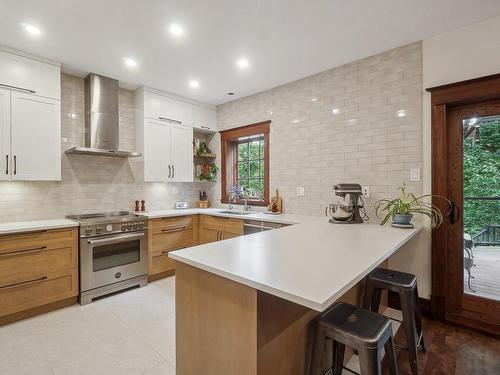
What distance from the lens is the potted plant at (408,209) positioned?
240cm

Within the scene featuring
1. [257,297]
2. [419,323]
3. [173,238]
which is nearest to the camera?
[257,297]

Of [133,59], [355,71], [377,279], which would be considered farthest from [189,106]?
[377,279]

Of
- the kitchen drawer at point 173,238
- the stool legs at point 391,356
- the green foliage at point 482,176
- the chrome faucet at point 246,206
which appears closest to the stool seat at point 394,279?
the stool legs at point 391,356

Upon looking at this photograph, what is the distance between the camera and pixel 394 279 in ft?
6.05

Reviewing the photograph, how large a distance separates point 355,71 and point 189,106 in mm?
2608

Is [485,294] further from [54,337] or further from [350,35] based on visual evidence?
[54,337]

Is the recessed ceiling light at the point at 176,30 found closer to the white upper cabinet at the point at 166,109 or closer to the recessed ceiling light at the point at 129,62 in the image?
the recessed ceiling light at the point at 129,62

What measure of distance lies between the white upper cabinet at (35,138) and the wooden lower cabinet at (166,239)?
130 cm

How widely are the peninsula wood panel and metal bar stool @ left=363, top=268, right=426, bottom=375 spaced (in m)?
1.18

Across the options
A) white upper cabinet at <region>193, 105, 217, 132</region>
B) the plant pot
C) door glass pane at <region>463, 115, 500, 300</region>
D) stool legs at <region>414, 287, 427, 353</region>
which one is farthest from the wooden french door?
white upper cabinet at <region>193, 105, 217, 132</region>

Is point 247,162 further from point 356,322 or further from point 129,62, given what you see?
point 356,322

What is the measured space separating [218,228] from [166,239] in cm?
74

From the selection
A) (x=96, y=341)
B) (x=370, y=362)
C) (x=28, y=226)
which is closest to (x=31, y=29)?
(x=28, y=226)

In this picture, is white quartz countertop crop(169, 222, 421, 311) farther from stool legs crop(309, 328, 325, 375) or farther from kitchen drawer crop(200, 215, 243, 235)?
kitchen drawer crop(200, 215, 243, 235)
